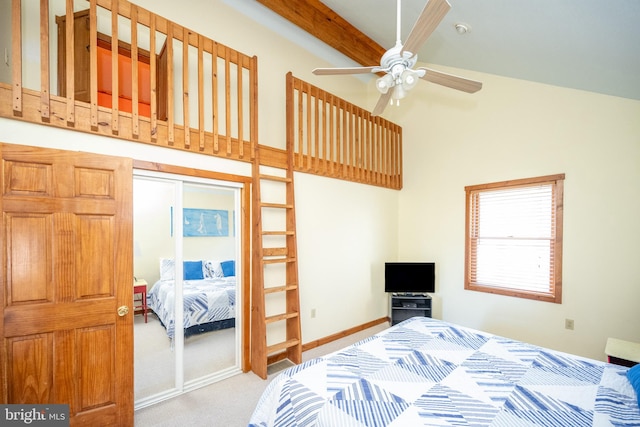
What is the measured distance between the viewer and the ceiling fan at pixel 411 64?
140cm

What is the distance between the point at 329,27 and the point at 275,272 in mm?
3248

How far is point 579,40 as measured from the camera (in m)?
2.17

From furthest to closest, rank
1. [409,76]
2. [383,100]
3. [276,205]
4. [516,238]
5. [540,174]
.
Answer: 1. [516,238]
2. [540,174]
3. [276,205]
4. [383,100]
5. [409,76]

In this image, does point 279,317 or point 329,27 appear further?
point 329,27


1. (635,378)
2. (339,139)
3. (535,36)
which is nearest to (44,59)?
(339,139)

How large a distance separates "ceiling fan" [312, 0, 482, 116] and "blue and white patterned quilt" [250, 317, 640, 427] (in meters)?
1.84

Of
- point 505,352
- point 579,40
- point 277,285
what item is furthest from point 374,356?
point 579,40

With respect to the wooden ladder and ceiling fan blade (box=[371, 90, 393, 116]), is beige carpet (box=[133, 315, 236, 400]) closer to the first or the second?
the wooden ladder

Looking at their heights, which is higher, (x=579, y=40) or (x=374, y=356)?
(x=579, y=40)

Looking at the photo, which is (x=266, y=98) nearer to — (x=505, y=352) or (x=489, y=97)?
(x=489, y=97)

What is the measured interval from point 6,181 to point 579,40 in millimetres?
4259

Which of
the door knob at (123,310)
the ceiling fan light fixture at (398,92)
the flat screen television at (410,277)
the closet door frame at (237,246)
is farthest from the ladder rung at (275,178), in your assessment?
the flat screen television at (410,277)

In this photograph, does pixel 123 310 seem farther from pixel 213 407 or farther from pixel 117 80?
pixel 117 80

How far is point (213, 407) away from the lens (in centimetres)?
235
